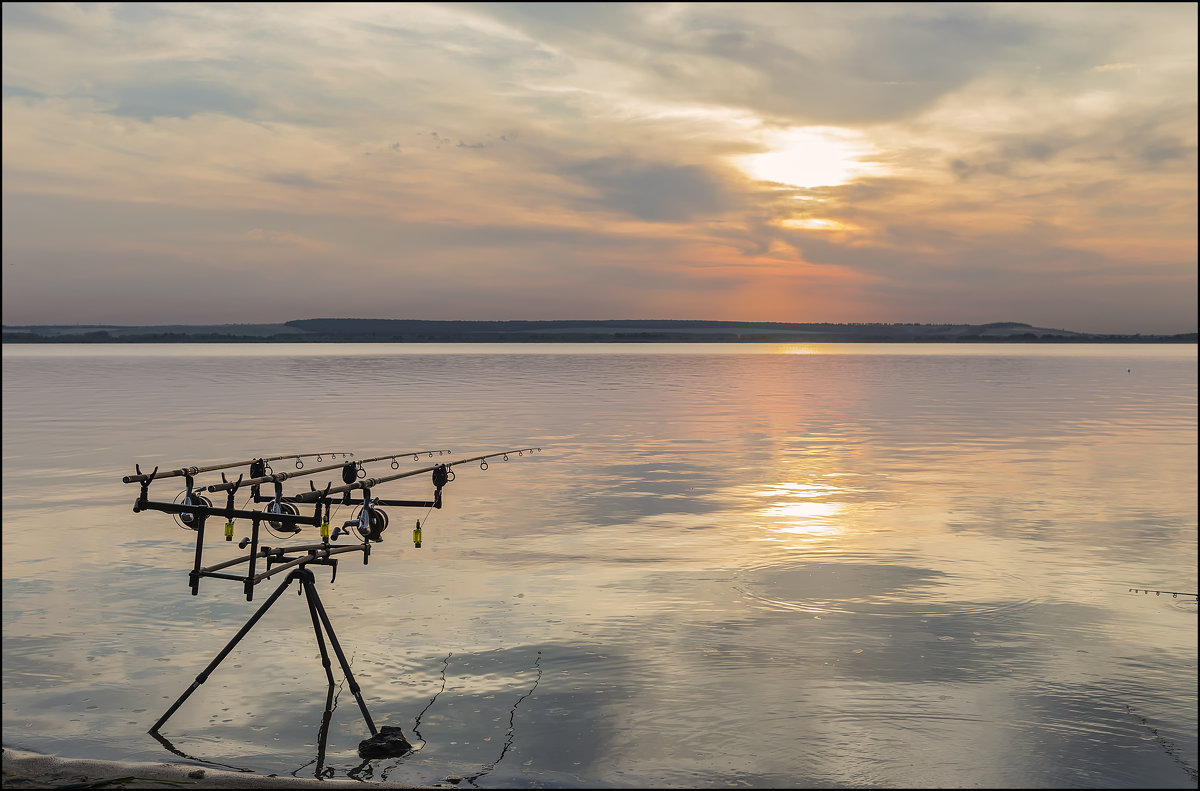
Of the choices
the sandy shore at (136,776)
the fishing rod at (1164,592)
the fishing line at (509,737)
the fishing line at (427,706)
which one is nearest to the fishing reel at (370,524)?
the fishing line at (427,706)

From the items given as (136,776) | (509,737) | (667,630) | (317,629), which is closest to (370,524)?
(317,629)

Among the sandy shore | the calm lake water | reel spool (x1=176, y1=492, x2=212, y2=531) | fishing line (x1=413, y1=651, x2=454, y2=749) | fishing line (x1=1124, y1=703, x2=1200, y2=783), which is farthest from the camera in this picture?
fishing line (x1=413, y1=651, x2=454, y2=749)

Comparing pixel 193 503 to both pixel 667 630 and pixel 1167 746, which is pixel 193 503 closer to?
pixel 667 630

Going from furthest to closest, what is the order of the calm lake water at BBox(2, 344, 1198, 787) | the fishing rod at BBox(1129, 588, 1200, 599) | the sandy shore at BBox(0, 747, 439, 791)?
the fishing rod at BBox(1129, 588, 1200, 599) < the calm lake water at BBox(2, 344, 1198, 787) < the sandy shore at BBox(0, 747, 439, 791)

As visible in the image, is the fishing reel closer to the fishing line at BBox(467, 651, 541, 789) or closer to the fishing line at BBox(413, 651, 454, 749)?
the fishing line at BBox(413, 651, 454, 749)

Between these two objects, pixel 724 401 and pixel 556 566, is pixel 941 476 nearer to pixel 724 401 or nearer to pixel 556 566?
pixel 556 566

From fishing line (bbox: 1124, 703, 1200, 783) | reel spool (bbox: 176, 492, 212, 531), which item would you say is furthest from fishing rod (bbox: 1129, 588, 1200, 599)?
reel spool (bbox: 176, 492, 212, 531)
